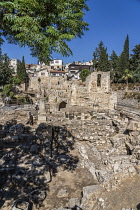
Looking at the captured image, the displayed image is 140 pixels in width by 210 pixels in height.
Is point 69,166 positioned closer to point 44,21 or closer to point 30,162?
point 30,162

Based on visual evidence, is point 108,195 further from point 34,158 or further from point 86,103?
point 86,103

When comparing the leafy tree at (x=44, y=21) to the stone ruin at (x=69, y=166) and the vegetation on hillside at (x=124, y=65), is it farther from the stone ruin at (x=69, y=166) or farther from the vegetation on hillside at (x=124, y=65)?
the vegetation on hillside at (x=124, y=65)

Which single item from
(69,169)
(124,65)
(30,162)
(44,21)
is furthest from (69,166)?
(124,65)

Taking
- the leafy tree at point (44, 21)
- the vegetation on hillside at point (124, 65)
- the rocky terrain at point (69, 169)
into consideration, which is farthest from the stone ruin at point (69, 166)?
the vegetation on hillside at point (124, 65)

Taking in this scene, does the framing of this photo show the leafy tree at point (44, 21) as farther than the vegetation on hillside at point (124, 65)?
No

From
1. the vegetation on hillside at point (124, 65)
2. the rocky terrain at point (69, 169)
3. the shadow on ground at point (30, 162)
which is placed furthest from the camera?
the vegetation on hillside at point (124, 65)

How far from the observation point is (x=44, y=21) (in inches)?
180

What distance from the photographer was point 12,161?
6848 millimetres

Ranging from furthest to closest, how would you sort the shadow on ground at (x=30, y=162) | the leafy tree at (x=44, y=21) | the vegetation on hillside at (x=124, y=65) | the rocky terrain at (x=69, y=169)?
the vegetation on hillside at (x=124, y=65) → the shadow on ground at (x=30, y=162) → the rocky terrain at (x=69, y=169) → the leafy tree at (x=44, y=21)

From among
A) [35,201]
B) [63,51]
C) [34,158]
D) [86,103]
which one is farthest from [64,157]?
[86,103]

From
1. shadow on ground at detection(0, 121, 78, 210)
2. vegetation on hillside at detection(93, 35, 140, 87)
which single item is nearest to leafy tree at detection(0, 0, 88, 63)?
shadow on ground at detection(0, 121, 78, 210)

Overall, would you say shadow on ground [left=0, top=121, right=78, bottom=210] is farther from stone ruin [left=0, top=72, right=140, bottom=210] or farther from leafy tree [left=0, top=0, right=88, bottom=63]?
leafy tree [left=0, top=0, right=88, bottom=63]

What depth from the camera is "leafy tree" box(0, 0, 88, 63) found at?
155 inches

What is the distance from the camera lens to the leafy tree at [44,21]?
3.93 meters
